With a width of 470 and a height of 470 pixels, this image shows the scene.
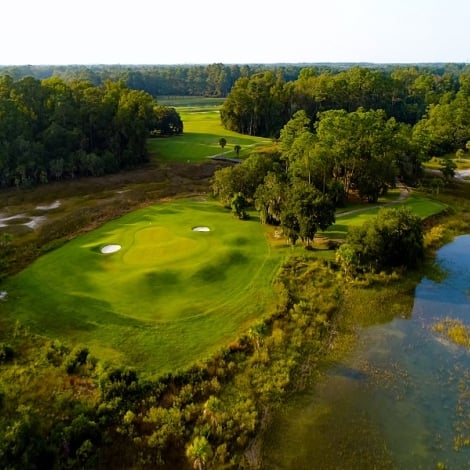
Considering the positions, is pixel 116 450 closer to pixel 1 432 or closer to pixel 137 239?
pixel 1 432

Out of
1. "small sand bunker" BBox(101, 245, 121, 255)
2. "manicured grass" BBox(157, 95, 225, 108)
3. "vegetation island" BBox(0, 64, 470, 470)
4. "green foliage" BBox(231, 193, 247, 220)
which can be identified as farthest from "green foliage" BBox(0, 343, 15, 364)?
"manicured grass" BBox(157, 95, 225, 108)

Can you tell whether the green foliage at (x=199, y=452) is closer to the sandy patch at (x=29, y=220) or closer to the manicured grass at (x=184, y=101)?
the sandy patch at (x=29, y=220)

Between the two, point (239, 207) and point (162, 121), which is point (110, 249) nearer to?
point (239, 207)

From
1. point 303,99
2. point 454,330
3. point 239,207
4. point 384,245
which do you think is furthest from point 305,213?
point 303,99

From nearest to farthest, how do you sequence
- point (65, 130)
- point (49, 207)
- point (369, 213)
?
point (369, 213) → point (49, 207) → point (65, 130)

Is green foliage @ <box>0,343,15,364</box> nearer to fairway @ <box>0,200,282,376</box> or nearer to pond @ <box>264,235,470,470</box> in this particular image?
fairway @ <box>0,200,282,376</box>

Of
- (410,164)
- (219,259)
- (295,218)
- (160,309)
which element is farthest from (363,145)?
(160,309)
